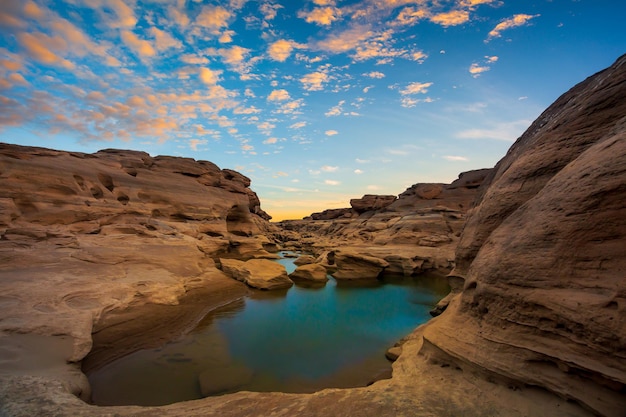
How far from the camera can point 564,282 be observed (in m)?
4.50

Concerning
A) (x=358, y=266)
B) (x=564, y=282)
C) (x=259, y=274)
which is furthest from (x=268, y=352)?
(x=358, y=266)

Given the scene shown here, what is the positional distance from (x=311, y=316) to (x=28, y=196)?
15.6 meters

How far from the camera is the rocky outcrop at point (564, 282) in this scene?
3873mm

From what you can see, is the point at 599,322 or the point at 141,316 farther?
the point at 141,316

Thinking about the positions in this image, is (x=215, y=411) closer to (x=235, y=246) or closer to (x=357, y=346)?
(x=357, y=346)

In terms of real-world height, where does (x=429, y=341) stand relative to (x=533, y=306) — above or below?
below

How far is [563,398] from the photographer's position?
412 centimetres

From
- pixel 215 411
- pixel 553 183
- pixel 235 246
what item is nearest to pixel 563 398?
pixel 553 183

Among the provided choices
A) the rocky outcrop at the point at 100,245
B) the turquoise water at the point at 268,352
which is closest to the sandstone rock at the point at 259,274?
the rocky outcrop at the point at 100,245

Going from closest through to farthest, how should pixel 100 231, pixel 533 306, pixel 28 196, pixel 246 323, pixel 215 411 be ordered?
pixel 215 411
pixel 533 306
pixel 246 323
pixel 28 196
pixel 100 231

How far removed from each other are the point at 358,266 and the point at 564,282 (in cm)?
1761

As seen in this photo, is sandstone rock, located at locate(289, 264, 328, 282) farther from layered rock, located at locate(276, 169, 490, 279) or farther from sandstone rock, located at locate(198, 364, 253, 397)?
sandstone rock, located at locate(198, 364, 253, 397)

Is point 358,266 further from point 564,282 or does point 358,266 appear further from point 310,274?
point 564,282

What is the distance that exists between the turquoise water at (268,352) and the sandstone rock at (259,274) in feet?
3.25
